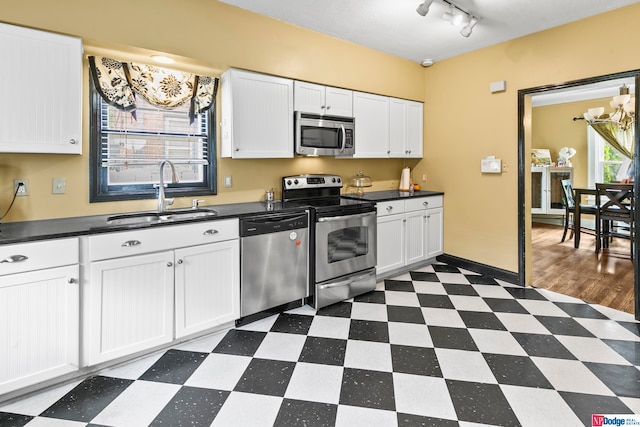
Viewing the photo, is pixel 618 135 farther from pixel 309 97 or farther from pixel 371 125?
pixel 309 97

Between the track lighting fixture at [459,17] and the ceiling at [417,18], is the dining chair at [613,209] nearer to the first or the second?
the ceiling at [417,18]

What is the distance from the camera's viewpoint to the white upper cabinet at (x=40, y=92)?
2041 mm

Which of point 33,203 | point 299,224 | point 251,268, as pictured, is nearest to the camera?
point 33,203

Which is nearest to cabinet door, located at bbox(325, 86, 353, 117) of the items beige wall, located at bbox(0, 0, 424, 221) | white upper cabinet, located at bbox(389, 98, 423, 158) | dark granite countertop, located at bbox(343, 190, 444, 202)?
beige wall, located at bbox(0, 0, 424, 221)

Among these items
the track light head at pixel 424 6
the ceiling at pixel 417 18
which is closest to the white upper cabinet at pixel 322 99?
the ceiling at pixel 417 18

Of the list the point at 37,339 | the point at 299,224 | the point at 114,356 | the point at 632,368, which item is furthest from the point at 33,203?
the point at 632,368

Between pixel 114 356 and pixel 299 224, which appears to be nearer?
pixel 114 356

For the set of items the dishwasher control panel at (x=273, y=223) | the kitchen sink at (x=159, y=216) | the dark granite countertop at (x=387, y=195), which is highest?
the dark granite countertop at (x=387, y=195)

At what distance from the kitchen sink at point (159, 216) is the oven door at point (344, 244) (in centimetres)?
98

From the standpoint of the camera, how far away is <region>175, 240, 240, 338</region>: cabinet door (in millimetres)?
2398

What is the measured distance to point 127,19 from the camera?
8.00 ft

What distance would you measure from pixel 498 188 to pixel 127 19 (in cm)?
381

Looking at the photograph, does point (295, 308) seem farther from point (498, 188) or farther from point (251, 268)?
point (498, 188)

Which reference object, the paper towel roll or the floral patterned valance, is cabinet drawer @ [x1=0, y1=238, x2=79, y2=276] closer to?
the floral patterned valance
